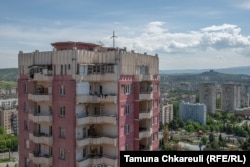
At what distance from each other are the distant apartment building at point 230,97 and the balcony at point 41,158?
557 ft

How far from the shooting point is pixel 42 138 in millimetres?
23109

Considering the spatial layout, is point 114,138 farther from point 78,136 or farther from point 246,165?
point 246,165

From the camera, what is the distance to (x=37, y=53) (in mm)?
23703

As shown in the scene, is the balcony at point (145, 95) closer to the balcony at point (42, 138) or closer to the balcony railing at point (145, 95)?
the balcony railing at point (145, 95)

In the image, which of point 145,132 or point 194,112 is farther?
point 194,112

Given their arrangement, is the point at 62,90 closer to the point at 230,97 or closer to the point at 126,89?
the point at 126,89

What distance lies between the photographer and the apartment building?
71.9ft

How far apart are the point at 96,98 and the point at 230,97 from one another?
564 ft

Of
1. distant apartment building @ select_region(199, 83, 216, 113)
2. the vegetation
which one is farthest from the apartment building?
distant apartment building @ select_region(199, 83, 216, 113)

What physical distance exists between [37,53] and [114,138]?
25.8ft

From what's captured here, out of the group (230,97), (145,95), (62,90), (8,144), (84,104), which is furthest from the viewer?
(230,97)

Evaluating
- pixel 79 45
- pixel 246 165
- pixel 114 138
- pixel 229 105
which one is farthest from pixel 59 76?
pixel 229 105

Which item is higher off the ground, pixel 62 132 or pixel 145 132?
pixel 62 132

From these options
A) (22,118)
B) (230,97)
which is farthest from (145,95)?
(230,97)
